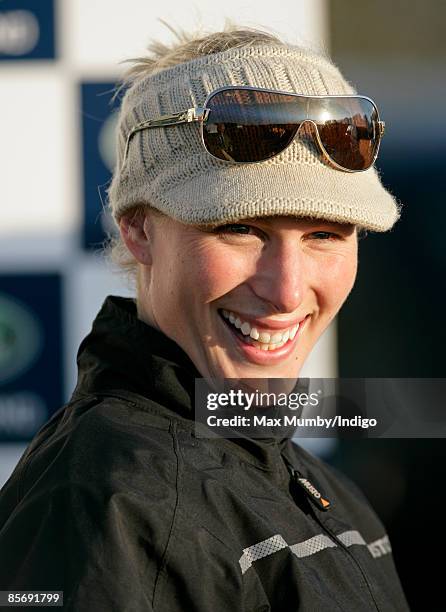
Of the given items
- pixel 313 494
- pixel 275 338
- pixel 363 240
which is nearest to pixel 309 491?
pixel 313 494

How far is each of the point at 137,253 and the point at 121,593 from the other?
0.57 meters

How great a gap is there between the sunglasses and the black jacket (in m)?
0.27

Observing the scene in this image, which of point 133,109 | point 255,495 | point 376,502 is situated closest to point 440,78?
point 376,502

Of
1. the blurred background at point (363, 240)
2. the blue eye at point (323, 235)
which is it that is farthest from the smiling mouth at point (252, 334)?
the blurred background at point (363, 240)

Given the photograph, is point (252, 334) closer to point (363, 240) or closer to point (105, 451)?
Result: point (105, 451)

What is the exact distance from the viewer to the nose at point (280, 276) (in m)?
1.21

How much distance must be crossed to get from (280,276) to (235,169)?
15 cm

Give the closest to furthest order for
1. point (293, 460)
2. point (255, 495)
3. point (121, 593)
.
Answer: point (121, 593) → point (255, 495) → point (293, 460)

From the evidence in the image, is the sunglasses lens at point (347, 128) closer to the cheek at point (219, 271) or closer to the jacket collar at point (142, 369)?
the cheek at point (219, 271)

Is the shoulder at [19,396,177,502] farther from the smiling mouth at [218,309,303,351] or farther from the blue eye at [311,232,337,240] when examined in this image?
the blue eye at [311,232,337,240]

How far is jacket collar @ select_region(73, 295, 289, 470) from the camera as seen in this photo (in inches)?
47.0

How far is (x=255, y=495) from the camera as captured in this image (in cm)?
115

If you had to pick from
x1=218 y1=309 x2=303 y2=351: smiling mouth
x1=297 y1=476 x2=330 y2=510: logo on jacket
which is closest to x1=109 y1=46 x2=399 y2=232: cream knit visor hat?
x1=218 y1=309 x2=303 y2=351: smiling mouth

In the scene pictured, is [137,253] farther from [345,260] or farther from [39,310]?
[39,310]
